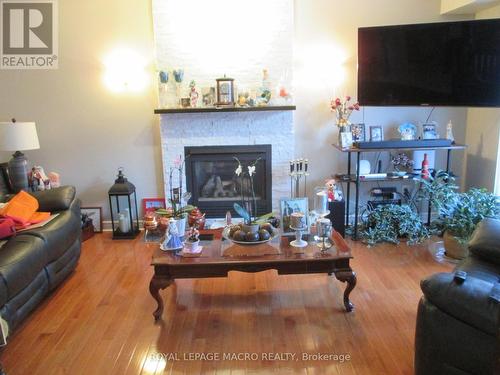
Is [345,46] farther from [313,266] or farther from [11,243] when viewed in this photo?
[11,243]

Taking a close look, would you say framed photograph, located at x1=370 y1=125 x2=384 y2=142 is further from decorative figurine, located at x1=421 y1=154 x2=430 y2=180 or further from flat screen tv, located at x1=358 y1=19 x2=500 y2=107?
decorative figurine, located at x1=421 y1=154 x2=430 y2=180

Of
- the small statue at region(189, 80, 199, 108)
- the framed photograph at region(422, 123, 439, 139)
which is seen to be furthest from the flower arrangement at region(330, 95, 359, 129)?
the small statue at region(189, 80, 199, 108)

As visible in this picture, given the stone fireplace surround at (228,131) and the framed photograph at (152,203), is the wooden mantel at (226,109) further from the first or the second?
the framed photograph at (152,203)

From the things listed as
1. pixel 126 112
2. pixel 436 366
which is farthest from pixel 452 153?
pixel 126 112

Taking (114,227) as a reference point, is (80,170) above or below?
above

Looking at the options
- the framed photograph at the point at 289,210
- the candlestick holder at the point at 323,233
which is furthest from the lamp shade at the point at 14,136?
the candlestick holder at the point at 323,233

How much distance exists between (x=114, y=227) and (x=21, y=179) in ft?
3.23

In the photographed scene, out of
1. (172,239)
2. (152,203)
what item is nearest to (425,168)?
(172,239)

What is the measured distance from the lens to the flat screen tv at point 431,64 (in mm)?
3383

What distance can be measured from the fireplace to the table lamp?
1437 mm

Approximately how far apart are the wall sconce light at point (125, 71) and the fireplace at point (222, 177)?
2.69 feet

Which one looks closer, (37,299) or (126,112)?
(37,299)

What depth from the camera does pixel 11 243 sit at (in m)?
2.62

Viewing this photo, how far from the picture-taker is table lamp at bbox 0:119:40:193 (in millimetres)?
3602
